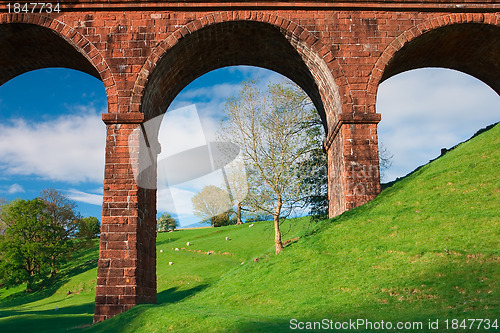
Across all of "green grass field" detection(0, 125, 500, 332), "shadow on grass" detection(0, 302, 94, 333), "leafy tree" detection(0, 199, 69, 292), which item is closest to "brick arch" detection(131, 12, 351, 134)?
"green grass field" detection(0, 125, 500, 332)

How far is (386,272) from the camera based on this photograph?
8250 millimetres

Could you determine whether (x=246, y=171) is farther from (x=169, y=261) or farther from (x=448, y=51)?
(x=169, y=261)

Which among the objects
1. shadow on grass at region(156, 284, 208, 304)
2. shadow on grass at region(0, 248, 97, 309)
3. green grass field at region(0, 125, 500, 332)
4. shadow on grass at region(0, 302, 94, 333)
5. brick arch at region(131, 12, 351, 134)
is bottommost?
shadow on grass at region(0, 248, 97, 309)

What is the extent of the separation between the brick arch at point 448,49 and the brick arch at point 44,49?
7770mm

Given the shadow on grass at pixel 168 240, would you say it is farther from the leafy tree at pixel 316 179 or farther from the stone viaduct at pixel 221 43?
the stone viaduct at pixel 221 43

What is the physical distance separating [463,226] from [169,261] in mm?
29793

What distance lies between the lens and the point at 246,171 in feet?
63.1

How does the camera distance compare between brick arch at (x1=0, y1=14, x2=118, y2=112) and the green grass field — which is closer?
the green grass field

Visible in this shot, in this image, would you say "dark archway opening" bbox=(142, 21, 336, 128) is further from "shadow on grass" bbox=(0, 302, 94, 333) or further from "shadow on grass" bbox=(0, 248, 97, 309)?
"shadow on grass" bbox=(0, 248, 97, 309)

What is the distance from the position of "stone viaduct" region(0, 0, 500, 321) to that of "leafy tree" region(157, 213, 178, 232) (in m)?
45.8

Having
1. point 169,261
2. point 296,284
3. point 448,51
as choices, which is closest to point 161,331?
point 296,284

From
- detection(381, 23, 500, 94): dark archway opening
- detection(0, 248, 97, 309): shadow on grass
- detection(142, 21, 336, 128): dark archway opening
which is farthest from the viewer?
detection(0, 248, 97, 309): shadow on grass

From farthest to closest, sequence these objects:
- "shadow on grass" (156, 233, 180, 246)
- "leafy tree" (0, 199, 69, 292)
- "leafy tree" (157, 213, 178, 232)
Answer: "leafy tree" (157, 213, 178, 232)
"shadow on grass" (156, 233, 180, 246)
"leafy tree" (0, 199, 69, 292)

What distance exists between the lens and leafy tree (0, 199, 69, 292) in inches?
1362
